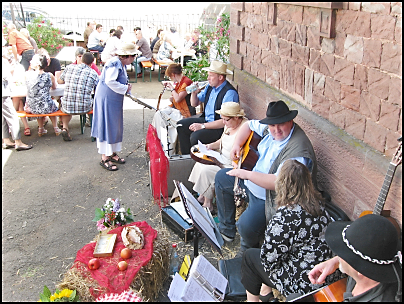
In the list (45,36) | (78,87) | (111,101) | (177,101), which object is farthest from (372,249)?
(45,36)

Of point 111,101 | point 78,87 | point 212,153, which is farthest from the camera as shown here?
point 78,87

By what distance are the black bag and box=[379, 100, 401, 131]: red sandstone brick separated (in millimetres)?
1874

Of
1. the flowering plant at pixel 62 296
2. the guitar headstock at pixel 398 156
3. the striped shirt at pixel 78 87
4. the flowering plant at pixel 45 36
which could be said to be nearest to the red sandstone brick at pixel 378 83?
the guitar headstock at pixel 398 156

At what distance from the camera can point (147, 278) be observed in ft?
11.1

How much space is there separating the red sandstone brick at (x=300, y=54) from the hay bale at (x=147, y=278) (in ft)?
7.64

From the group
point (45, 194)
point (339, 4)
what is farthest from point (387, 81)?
point (45, 194)

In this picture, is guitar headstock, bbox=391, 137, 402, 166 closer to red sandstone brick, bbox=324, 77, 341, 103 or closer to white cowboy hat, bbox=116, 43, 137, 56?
red sandstone brick, bbox=324, 77, 341, 103

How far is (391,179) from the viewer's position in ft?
9.47

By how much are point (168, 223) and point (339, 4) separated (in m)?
2.95

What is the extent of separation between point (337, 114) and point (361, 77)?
468 mm

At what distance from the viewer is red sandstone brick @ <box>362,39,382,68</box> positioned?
10.1 ft

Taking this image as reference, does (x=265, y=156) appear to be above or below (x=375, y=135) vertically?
below

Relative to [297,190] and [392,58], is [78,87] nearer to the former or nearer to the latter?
[297,190]

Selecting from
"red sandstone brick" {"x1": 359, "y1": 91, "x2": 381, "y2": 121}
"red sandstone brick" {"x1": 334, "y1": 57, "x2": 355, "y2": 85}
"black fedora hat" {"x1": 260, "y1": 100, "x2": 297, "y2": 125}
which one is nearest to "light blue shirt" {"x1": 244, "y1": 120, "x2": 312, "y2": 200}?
"black fedora hat" {"x1": 260, "y1": 100, "x2": 297, "y2": 125}
